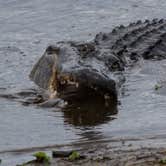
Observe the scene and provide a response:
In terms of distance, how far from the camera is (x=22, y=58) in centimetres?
992

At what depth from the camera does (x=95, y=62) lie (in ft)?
25.4

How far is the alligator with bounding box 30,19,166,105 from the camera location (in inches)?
283

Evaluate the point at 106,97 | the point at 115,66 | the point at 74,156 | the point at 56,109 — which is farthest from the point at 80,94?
the point at 74,156

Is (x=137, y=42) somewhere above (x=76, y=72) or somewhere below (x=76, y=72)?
above

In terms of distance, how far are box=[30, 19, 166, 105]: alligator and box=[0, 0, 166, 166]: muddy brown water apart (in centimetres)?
24

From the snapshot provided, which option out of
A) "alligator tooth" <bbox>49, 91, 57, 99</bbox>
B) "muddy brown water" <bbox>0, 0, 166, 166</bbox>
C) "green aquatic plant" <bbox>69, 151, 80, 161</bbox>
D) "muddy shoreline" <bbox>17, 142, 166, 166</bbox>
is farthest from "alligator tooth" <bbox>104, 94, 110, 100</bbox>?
"green aquatic plant" <bbox>69, 151, 80, 161</bbox>

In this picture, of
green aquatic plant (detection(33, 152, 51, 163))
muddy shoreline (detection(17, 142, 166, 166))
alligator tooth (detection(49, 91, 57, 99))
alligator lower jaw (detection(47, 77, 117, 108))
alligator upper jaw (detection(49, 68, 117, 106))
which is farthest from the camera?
alligator tooth (detection(49, 91, 57, 99))

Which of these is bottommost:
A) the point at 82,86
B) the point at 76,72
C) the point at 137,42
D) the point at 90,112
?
the point at 90,112

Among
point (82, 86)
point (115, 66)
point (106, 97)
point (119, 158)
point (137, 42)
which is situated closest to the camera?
point (119, 158)

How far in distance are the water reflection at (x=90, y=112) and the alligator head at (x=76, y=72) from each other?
0.31 feet

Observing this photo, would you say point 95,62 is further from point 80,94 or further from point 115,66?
point 115,66

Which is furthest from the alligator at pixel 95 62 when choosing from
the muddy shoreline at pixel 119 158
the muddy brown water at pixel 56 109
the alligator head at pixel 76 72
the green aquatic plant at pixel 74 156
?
the green aquatic plant at pixel 74 156

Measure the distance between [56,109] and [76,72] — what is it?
49 centimetres

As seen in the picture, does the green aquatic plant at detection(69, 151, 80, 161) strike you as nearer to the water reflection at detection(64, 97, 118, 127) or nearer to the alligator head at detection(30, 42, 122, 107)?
the water reflection at detection(64, 97, 118, 127)
